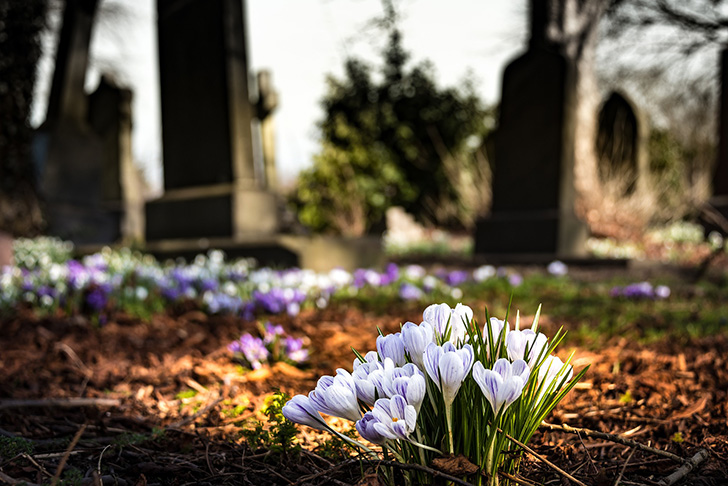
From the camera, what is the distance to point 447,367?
3.55 ft

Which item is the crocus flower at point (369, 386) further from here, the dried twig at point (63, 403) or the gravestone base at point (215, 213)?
the gravestone base at point (215, 213)

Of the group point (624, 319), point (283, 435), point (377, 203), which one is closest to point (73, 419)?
point (283, 435)

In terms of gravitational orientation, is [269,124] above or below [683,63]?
below

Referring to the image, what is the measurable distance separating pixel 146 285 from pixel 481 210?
10406 millimetres

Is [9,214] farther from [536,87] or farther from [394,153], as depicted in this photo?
[394,153]

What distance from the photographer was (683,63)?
2244 cm

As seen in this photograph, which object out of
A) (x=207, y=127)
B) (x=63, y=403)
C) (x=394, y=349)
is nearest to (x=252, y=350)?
(x=63, y=403)

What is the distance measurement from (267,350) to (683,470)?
69.3 inches

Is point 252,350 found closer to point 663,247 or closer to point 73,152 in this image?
point 73,152

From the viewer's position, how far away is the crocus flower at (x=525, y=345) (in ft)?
3.97

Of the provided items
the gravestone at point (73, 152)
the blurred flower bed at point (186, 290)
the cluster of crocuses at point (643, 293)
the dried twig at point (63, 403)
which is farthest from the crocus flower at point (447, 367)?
the gravestone at point (73, 152)

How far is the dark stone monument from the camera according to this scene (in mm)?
8953

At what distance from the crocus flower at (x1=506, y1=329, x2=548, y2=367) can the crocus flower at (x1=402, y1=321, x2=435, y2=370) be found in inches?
6.1

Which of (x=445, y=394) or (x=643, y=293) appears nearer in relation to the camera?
(x=445, y=394)
